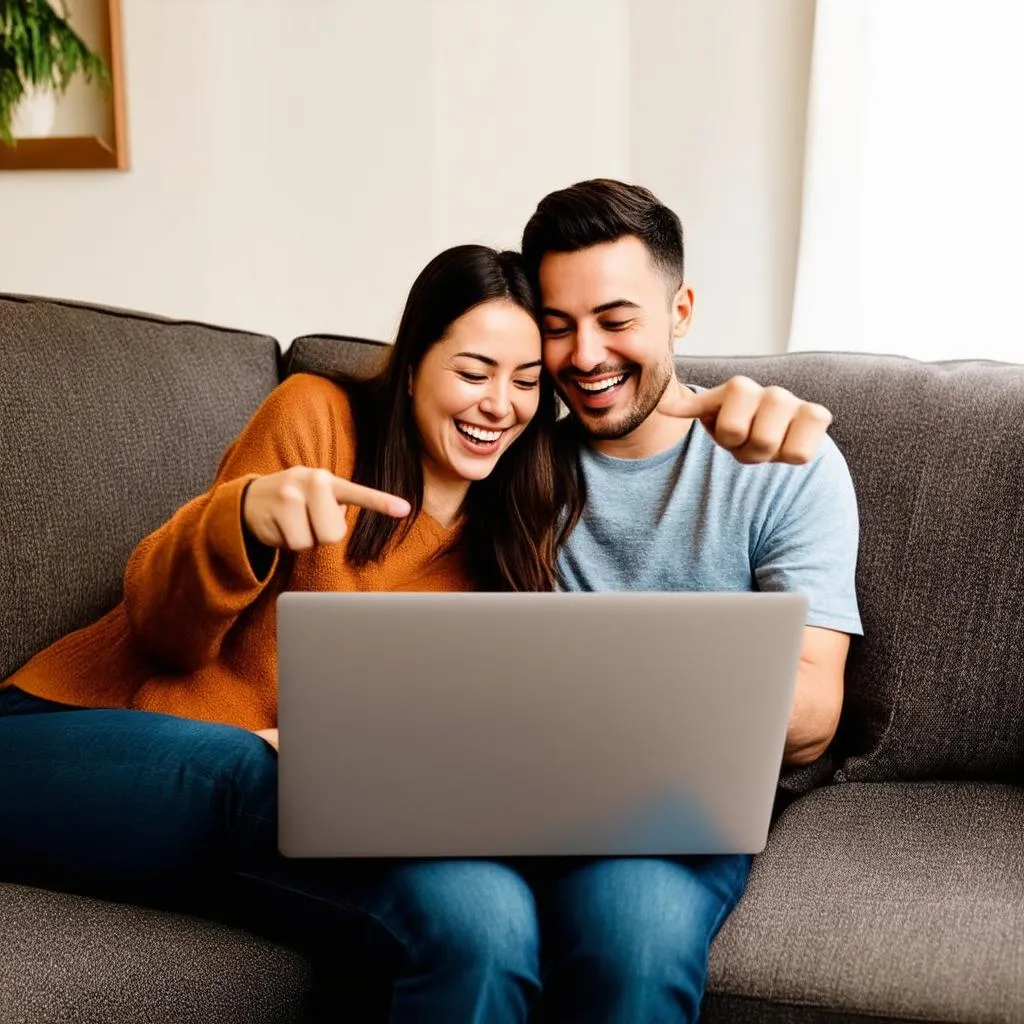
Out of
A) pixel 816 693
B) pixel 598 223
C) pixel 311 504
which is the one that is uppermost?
pixel 598 223

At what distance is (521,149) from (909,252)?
750 mm

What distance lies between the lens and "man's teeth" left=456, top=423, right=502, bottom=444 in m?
1.48

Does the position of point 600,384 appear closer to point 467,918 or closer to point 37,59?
point 467,918

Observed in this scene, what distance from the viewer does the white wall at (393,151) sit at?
234 cm

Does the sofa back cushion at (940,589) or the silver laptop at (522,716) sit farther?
the sofa back cushion at (940,589)

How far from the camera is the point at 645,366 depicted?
1519 mm

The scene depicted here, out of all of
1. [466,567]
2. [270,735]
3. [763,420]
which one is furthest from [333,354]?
[763,420]

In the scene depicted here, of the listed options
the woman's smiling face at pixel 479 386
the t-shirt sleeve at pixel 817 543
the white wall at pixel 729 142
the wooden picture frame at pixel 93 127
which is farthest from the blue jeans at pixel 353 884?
the wooden picture frame at pixel 93 127

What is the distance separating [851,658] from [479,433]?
20.1 inches

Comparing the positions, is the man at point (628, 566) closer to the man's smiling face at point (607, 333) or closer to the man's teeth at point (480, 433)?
the man's smiling face at point (607, 333)

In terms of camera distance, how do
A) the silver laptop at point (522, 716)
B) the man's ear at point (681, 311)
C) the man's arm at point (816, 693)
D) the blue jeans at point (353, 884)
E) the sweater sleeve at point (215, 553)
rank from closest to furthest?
the silver laptop at point (522, 716), the blue jeans at point (353, 884), the sweater sleeve at point (215, 553), the man's arm at point (816, 693), the man's ear at point (681, 311)

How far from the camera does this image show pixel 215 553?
1.19 m

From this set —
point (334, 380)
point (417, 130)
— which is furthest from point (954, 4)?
point (334, 380)

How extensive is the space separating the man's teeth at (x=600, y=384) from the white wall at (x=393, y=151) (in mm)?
937
